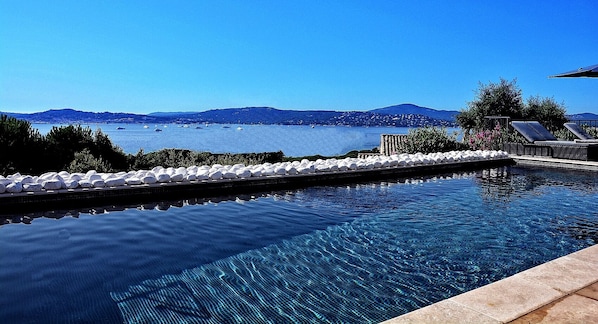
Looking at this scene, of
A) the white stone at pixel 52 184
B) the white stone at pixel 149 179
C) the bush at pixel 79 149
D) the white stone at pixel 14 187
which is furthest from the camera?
the bush at pixel 79 149

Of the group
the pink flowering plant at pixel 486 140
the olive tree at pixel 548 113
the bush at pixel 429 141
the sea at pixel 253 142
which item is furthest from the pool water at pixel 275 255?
the olive tree at pixel 548 113

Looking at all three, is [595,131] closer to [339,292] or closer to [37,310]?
[339,292]

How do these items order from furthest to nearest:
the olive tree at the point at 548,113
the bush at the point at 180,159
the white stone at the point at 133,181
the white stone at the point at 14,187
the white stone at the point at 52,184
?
the olive tree at the point at 548,113
the bush at the point at 180,159
the white stone at the point at 133,181
the white stone at the point at 52,184
the white stone at the point at 14,187

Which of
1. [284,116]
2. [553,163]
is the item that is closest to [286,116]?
[284,116]

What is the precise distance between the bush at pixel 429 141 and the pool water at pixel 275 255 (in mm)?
6676

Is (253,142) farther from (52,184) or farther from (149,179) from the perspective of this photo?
(52,184)

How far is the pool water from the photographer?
113 inches

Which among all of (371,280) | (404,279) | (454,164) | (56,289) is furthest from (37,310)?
(454,164)

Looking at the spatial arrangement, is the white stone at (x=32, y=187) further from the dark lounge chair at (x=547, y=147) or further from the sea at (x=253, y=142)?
Answer: the dark lounge chair at (x=547, y=147)

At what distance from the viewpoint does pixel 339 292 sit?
3.09 m

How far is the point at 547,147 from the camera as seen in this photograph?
1177 centimetres

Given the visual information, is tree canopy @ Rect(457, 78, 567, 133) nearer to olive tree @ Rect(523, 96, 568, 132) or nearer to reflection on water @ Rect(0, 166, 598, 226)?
olive tree @ Rect(523, 96, 568, 132)

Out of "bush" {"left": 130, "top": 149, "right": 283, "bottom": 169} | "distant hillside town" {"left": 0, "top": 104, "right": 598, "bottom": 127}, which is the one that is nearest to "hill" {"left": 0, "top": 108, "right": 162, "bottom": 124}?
"distant hillside town" {"left": 0, "top": 104, "right": 598, "bottom": 127}

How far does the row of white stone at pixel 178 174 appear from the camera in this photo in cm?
581
